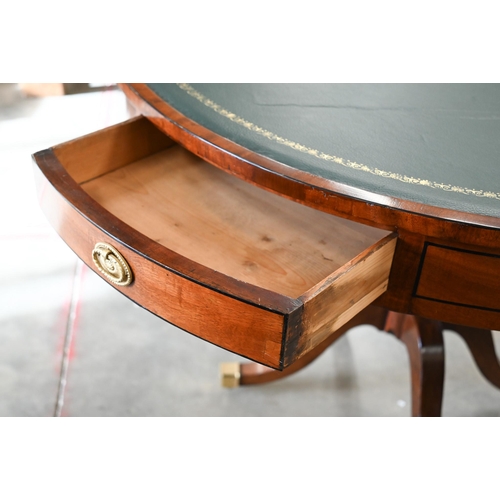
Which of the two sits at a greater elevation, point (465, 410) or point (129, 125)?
point (129, 125)

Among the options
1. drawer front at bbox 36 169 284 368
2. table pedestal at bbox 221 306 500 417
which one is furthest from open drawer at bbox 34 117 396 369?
table pedestal at bbox 221 306 500 417

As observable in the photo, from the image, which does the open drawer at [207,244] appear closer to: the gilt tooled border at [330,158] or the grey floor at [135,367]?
the gilt tooled border at [330,158]

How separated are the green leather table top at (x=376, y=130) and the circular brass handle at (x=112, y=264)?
0.16 meters

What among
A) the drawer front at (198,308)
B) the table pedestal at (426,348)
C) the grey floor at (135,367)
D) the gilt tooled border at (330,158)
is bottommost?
the grey floor at (135,367)

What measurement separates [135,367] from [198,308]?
0.60m

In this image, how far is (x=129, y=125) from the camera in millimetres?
725

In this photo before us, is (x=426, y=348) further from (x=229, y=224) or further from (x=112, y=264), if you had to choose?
(x=112, y=264)

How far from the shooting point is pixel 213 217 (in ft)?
2.24

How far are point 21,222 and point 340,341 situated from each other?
0.70 m

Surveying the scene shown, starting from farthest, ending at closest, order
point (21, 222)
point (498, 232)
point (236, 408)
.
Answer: point (21, 222) < point (236, 408) < point (498, 232)

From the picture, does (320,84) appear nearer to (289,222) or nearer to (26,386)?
(289,222)

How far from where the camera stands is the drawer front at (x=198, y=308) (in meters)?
0.50

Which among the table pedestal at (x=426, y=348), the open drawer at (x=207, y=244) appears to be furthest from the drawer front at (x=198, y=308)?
the table pedestal at (x=426, y=348)
